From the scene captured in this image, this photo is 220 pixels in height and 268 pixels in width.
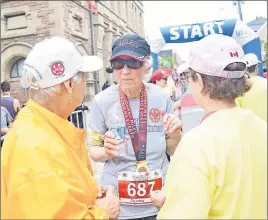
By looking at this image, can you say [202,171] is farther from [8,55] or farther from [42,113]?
[8,55]

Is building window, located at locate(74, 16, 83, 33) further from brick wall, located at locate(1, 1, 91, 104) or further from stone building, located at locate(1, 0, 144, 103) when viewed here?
brick wall, located at locate(1, 1, 91, 104)

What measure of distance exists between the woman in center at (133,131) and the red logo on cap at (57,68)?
74 centimetres

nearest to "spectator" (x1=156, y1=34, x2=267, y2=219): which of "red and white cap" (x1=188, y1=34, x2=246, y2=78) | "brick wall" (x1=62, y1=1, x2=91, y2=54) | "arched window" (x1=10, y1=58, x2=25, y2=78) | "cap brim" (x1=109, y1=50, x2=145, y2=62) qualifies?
"red and white cap" (x1=188, y1=34, x2=246, y2=78)

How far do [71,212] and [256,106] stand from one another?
187 centimetres

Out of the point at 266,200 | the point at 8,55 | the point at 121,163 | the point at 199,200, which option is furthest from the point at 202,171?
the point at 8,55

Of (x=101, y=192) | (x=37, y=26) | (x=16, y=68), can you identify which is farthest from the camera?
(x=16, y=68)

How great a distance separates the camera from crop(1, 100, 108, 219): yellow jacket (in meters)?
1.36

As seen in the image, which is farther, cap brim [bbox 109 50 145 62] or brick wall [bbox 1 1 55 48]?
brick wall [bbox 1 1 55 48]

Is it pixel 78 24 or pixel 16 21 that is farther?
pixel 78 24

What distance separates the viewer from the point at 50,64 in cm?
169

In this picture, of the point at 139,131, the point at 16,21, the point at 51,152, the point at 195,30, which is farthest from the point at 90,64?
the point at 16,21

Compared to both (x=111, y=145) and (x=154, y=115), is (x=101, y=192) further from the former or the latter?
(x=154, y=115)

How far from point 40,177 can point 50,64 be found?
56 centimetres

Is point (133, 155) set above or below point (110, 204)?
above
